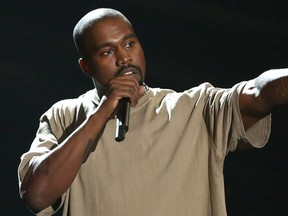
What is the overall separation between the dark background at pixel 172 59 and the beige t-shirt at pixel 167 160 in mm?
967

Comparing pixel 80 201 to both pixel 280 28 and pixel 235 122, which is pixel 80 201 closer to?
pixel 235 122

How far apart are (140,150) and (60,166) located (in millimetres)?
199

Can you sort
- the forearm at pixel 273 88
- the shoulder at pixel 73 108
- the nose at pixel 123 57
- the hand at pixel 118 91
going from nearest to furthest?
the forearm at pixel 273 88, the hand at pixel 118 91, the nose at pixel 123 57, the shoulder at pixel 73 108

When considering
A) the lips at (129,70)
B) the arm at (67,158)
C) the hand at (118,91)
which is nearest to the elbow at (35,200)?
the arm at (67,158)

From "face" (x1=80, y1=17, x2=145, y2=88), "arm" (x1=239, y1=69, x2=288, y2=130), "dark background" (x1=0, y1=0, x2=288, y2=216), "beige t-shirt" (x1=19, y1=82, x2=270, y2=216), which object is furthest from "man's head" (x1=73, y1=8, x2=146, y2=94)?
"dark background" (x1=0, y1=0, x2=288, y2=216)

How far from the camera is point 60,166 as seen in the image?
167cm

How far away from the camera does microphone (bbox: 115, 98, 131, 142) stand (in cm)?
157

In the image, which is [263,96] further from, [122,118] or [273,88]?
[122,118]

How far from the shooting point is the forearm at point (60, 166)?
5.48 ft

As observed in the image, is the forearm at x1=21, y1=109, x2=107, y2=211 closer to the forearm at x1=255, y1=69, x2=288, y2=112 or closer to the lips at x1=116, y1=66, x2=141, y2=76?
the lips at x1=116, y1=66, x2=141, y2=76

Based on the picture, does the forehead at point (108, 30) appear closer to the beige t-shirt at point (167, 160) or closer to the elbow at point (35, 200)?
the beige t-shirt at point (167, 160)

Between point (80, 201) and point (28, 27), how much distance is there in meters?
1.27

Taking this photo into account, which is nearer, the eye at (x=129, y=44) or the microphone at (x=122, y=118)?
the microphone at (x=122, y=118)

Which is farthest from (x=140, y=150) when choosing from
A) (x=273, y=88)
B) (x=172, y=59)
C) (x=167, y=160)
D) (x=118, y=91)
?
(x=172, y=59)
